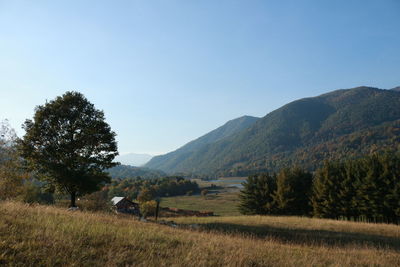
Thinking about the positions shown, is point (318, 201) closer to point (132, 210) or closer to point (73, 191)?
point (73, 191)

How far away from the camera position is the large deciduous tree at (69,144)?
74.4 feet

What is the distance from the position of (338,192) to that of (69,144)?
50.3 m

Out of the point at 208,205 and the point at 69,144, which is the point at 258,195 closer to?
the point at 69,144

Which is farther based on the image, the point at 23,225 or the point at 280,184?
the point at 280,184

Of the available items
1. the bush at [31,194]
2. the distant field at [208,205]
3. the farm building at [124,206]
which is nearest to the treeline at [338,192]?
the distant field at [208,205]

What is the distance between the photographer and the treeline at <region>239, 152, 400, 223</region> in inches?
1747

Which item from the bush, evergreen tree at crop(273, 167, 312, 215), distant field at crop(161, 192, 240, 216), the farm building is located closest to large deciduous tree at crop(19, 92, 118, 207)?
the bush

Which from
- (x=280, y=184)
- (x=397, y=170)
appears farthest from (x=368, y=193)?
(x=280, y=184)

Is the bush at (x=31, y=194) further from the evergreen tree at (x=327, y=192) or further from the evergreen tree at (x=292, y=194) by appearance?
the evergreen tree at (x=327, y=192)

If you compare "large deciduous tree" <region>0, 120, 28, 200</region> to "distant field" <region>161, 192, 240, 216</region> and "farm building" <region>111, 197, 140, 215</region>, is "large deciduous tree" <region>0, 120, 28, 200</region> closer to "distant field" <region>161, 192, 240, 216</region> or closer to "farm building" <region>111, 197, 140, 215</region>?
"farm building" <region>111, 197, 140, 215</region>

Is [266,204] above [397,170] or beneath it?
beneath

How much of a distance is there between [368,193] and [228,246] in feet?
159

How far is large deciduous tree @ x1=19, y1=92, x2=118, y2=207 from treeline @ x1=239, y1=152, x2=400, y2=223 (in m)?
43.2

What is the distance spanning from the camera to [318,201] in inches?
1999
